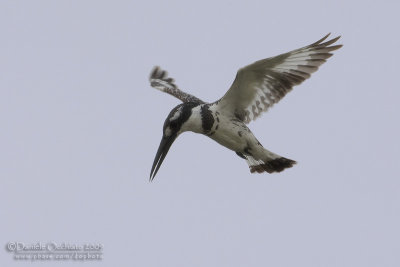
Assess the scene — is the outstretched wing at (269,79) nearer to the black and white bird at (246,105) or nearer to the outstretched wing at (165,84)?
the black and white bird at (246,105)

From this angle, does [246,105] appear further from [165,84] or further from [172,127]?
[165,84]

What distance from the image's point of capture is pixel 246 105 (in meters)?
8.13

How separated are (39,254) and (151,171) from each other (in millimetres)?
1805

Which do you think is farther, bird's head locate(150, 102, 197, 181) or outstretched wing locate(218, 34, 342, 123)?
bird's head locate(150, 102, 197, 181)

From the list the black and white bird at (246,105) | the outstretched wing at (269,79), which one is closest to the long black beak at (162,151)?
the black and white bird at (246,105)

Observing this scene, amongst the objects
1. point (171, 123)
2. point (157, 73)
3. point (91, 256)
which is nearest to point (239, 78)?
point (171, 123)

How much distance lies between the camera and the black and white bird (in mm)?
7590

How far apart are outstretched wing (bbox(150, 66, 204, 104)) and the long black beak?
1.19m

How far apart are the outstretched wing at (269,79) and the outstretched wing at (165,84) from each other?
3.79 ft

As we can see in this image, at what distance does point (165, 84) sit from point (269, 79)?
3.23 m

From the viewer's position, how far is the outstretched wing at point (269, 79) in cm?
755

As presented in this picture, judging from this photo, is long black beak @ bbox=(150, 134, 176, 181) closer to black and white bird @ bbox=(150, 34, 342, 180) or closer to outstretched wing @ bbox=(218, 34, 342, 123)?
black and white bird @ bbox=(150, 34, 342, 180)

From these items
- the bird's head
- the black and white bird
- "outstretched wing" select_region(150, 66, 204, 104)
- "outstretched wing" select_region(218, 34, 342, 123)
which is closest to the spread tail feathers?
the black and white bird

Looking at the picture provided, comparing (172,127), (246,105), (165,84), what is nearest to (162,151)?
(172,127)
